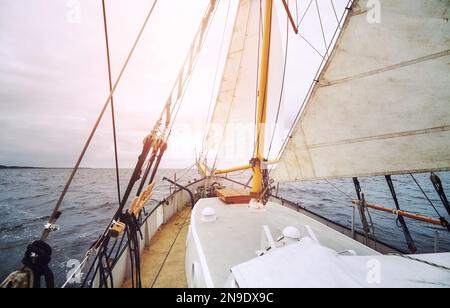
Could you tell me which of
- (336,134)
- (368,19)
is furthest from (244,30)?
(336,134)

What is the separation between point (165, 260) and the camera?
18.2 feet

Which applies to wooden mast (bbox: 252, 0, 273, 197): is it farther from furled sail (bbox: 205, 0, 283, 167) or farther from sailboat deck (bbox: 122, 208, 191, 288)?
furled sail (bbox: 205, 0, 283, 167)

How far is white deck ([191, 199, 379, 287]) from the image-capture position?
2781mm

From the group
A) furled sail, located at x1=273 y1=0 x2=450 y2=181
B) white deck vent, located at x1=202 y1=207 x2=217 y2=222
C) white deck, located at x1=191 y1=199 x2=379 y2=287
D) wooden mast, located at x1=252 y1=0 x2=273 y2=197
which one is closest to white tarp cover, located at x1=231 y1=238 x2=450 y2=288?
white deck, located at x1=191 y1=199 x2=379 y2=287

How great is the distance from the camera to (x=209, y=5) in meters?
4.06

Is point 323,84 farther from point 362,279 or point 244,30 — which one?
point 244,30

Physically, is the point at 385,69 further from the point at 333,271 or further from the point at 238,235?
the point at 238,235

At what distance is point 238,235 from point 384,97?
358 cm

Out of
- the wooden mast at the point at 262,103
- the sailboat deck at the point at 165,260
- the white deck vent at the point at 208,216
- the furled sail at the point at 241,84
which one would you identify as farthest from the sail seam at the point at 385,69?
the furled sail at the point at 241,84

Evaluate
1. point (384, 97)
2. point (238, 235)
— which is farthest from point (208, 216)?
point (384, 97)

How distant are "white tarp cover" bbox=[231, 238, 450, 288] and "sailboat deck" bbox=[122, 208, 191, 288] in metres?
3.66

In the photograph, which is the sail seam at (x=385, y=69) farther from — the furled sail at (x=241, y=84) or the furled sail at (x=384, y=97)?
the furled sail at (x=241, y=84)

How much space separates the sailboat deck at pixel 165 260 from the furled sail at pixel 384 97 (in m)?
4.32

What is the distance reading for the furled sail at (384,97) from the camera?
9.98 ft
